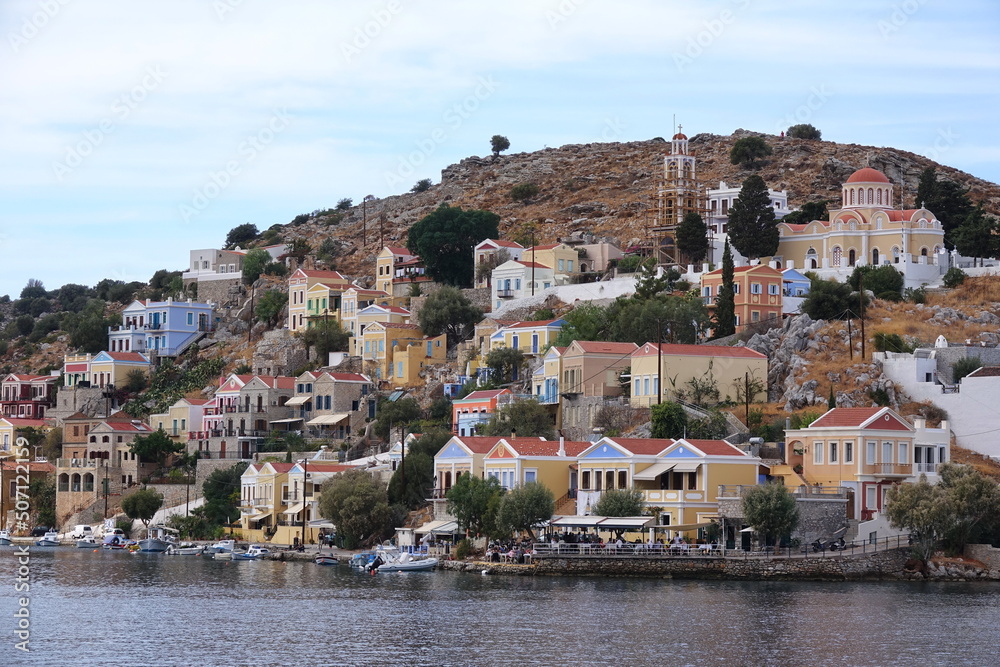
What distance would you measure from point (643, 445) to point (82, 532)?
43897mm

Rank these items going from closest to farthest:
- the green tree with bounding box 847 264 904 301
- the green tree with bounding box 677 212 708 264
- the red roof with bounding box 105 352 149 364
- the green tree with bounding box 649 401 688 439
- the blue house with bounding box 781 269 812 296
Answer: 1. the green tree with bounding box 649 401 688 439
2. the green tree with bounding box 847 264 904 301
3. the blue house with bounding box 781 269 812 296
4. the green tree with bounding box 677 212 708 264
5. the red roof with bounding box 105 352 149 364

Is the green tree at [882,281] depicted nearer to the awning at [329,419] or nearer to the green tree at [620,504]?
the green tree at [620,504]

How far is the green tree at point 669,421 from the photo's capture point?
264ft

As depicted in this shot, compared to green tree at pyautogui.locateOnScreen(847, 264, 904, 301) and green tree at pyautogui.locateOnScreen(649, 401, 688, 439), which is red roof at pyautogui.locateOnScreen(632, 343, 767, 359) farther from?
green tree at pyautogui.locateOnScreen(847, 264, 904, 301)

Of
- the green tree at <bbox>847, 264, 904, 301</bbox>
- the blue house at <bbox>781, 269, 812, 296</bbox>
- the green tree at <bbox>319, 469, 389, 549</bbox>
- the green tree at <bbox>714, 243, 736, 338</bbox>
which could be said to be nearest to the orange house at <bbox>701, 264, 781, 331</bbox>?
the blue house at <bbox>781, 269, 812, 296</bbox>

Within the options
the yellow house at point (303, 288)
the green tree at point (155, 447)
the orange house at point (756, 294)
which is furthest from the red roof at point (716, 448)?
the yellow house at point (303, 288)

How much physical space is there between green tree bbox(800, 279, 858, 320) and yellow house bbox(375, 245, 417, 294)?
4189 cm

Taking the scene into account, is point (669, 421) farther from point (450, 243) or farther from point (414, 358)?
point (450, 243)

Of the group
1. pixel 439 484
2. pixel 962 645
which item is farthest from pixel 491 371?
pixel 962 645

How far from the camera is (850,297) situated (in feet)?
301

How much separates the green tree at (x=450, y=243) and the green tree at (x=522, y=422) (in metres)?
33.4

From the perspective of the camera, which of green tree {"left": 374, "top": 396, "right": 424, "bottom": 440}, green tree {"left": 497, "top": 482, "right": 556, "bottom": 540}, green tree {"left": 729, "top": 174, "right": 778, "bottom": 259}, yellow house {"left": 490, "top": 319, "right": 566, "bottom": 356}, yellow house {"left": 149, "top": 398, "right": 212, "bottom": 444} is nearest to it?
green tree {"left": 497, "top": 482, "right": 556, "bottom": 540}

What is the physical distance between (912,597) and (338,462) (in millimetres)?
42607

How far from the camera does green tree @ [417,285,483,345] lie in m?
111
